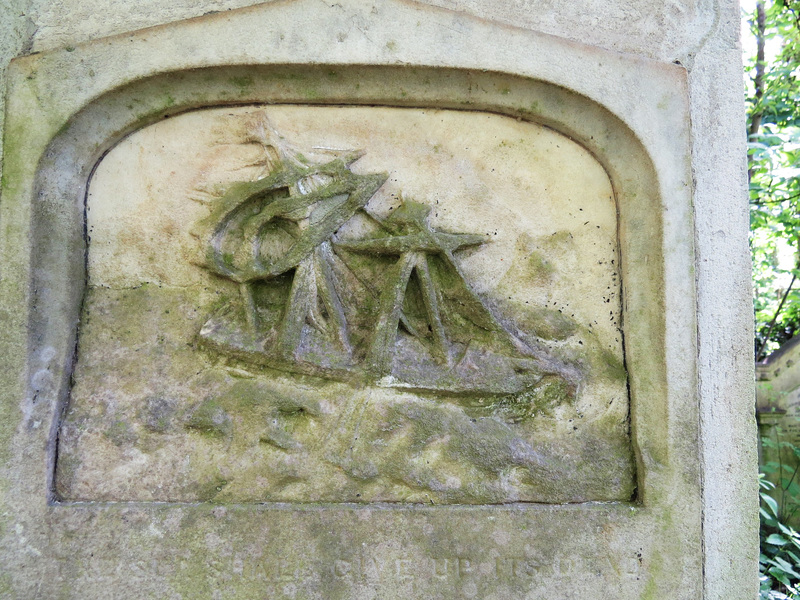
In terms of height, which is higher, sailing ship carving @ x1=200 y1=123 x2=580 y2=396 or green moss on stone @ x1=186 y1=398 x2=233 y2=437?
sailing ship carving @ x1=200 y1=123 x2=580 y2=396

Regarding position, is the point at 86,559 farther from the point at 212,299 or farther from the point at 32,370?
the point at 212,299

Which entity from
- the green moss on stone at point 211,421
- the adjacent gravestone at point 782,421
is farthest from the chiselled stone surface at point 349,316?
the adjacent gravestone at point 782,421

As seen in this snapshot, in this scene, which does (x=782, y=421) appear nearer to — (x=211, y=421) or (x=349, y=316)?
(x=349, y=316)

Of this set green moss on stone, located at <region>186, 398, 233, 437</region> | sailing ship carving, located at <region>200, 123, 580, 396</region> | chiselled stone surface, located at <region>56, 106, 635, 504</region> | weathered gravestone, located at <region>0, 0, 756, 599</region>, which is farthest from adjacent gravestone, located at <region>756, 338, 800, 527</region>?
green moss on stone, located at <region>186, 398, 233, 437</region>

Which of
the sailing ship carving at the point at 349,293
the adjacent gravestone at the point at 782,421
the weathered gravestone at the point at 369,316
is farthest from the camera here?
the adjacent gravestone at the point at 782,421

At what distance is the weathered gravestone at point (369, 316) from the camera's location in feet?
6.75

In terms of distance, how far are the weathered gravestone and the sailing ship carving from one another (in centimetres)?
1

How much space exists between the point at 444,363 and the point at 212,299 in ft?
3.29

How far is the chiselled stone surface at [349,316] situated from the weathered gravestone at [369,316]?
0.5 inches

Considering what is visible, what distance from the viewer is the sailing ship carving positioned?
2180 mm

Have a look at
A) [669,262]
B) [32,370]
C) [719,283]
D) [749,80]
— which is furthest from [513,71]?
[749,80]

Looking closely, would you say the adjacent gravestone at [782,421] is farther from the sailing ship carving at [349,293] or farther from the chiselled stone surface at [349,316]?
the sailing ship carving at [349,293]

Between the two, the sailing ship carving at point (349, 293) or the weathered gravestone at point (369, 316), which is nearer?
the weathered gravestone at point (369, 316)

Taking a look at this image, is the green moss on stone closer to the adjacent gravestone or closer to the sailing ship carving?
the sailing ship carving
